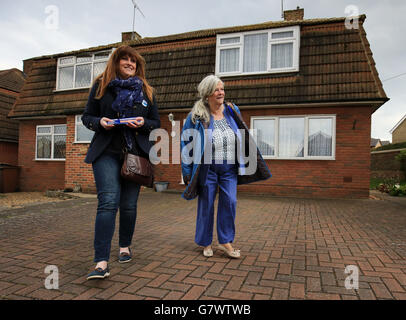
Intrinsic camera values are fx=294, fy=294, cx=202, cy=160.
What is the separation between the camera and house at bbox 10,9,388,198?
A: 878 centimetres

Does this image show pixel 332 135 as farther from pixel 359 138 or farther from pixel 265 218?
pixel 265 218

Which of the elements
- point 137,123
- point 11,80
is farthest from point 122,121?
point 11,80

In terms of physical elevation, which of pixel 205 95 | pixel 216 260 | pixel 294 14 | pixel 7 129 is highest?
pixel 294 14

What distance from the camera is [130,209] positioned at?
2820 mm

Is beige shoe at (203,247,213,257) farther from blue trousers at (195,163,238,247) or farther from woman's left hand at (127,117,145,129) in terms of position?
woman's left hand at (127,117,145,129)

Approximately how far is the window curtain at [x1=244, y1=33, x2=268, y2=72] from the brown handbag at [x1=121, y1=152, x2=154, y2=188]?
8410 mm

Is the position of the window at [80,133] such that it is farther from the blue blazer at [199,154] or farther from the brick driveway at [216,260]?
the blue blazer at [199,154]

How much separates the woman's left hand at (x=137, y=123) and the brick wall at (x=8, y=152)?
1573 centimetres

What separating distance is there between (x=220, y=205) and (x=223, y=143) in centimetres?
68

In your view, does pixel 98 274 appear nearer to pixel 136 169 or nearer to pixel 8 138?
pixel 136 169

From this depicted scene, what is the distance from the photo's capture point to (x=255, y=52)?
1023 centimetres

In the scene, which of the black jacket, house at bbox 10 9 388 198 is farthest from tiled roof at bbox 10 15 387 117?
the black jacket

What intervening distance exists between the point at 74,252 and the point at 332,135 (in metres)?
8.15

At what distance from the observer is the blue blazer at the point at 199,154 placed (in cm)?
304
